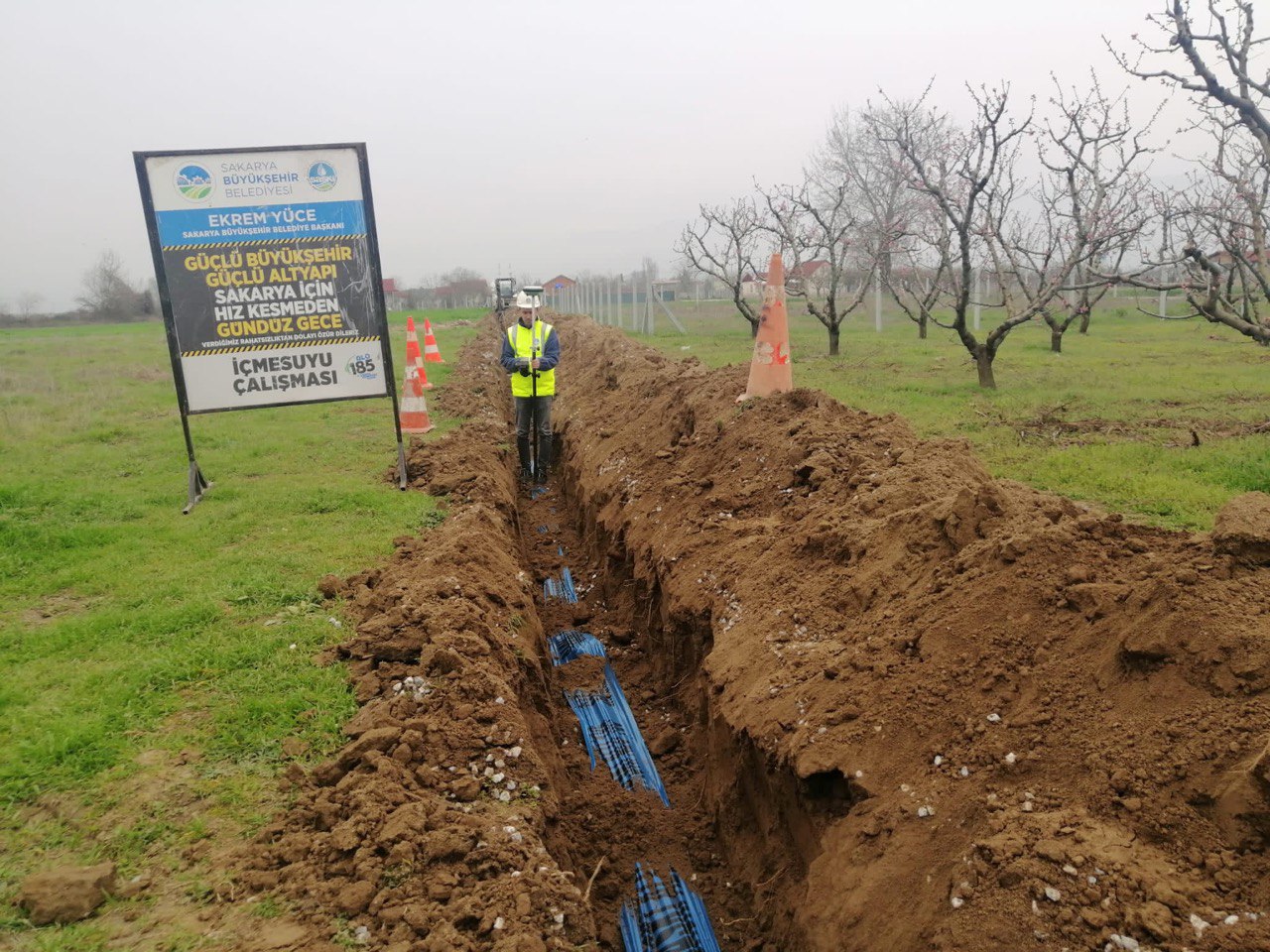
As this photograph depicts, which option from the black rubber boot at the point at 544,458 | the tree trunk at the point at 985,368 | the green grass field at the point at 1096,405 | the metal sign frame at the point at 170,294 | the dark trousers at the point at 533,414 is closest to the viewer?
the green grass field at the point at 1096,405

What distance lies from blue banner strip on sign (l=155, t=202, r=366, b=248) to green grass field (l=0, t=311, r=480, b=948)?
7.56 feet

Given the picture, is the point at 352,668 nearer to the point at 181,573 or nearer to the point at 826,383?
the point at 181,573

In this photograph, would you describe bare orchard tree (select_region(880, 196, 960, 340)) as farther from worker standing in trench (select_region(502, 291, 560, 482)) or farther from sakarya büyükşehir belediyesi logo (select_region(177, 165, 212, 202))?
sakarya büyükşehir belediyesi logo (select_region(177, 165, 212, 202))

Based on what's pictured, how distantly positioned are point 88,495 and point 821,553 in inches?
267

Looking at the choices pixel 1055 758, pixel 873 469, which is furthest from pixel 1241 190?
pixel 1055 758

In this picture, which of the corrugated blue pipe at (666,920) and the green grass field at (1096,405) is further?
the green grass field at (1096,405)

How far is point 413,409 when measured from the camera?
10648 mm

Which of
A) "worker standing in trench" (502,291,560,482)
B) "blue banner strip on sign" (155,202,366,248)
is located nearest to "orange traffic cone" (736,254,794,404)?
"worker standing in trench" (502,291,560,482)

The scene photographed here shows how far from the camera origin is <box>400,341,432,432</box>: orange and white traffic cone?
10.6m

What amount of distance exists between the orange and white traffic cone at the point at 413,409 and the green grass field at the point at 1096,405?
5619 millimetres

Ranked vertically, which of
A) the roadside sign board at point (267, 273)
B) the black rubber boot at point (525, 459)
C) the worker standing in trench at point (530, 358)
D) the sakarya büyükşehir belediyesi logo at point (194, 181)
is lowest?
the black rubber boot at point (525, 459)

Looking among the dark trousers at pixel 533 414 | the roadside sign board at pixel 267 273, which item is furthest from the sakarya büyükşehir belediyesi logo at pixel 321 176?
the dark trousers at pixel 533 414

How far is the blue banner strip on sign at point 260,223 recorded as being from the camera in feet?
23.0

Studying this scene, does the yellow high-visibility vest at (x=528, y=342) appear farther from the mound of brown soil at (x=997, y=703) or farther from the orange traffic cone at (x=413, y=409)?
the mound of brown soil at (x=997, y=703)
